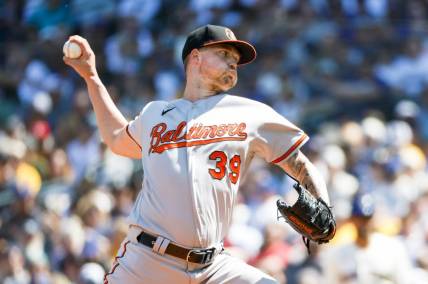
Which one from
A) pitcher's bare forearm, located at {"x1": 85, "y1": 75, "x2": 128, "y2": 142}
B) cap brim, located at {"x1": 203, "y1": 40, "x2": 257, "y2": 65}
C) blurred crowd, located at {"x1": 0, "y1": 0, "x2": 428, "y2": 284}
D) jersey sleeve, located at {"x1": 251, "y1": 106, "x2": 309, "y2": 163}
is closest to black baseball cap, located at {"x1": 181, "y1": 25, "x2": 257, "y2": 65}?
cap brim, located at {"x1": 203, "y1": 40, "x2": 257, "y2": 65}

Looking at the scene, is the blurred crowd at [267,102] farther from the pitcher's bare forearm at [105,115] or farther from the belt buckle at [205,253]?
the belt buckle at [205,253]

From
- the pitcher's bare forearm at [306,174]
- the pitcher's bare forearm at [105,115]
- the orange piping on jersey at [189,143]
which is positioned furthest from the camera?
the pitcher's bare forearm at [105,115]

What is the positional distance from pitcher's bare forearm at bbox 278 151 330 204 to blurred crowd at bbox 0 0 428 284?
3010 mm

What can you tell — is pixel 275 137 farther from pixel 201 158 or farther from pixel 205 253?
pixel 205 253

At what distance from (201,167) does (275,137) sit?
0.41m

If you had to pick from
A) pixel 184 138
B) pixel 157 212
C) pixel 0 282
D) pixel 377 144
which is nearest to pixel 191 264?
pixel 157 212

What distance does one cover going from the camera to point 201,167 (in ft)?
15.9

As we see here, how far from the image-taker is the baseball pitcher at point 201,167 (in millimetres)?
4801

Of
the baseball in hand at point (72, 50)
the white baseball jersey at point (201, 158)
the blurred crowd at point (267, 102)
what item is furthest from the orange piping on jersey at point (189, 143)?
the blurred crowd at point (267, 102)

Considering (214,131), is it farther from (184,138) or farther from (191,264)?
(191,264)

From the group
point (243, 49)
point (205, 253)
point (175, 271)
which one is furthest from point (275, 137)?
point (175, 271)

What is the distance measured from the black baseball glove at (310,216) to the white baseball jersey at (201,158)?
259 mm

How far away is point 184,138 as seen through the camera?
4.95 m

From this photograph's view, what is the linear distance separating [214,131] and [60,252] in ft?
16.0
